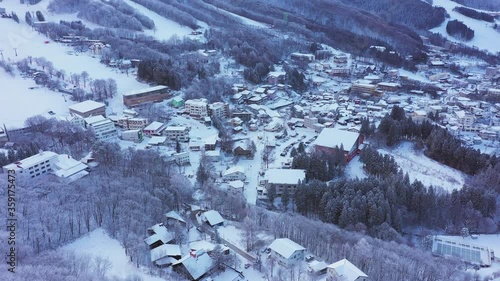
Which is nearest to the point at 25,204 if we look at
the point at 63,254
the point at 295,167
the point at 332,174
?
the point at 63,254

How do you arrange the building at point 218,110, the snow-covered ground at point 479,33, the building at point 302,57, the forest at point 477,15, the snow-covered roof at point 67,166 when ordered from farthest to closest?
the forest at point 477,15 < the snow-covered ground at point 479,33 < the building at point 302,57 < the building at point 218,110 < the snow-covered roof at point 67,166

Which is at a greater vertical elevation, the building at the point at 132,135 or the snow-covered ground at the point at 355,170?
the snow-covered ground at the point at 355,170

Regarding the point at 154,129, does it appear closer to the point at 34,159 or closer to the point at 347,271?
the point at 34,159

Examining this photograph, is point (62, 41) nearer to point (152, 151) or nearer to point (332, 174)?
point (152, 151)

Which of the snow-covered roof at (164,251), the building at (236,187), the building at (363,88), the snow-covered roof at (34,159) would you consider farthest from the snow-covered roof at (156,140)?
the building at (363,88)

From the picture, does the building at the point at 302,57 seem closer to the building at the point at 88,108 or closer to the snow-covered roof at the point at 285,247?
the building at the point at 88,108

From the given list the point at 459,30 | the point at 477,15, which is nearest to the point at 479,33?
the point at 459,30
